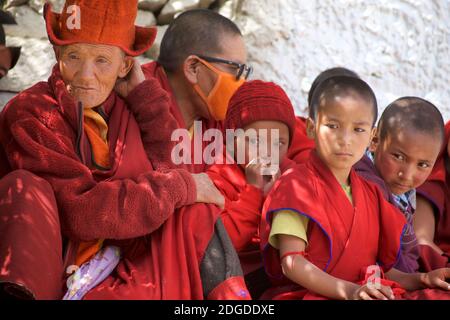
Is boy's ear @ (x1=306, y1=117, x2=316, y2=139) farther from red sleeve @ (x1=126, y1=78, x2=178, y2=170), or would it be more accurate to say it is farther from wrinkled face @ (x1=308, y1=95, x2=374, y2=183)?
red sleeve @ (x1=126, y1=78, x2=178, y2=170)

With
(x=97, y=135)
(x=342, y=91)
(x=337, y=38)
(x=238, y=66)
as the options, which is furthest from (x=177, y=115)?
(x=337, y=38)

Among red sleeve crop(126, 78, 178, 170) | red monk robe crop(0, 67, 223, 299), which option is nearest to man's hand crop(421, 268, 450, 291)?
red monk robe crop(0, 67, 223, 299)

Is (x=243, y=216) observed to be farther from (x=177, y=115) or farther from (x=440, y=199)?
(x=440, y=199)

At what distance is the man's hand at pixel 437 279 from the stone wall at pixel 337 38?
2700 millimetres

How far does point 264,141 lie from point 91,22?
1.04 meters

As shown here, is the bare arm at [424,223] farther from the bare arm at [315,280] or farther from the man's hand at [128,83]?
the man's hand at [128,83]

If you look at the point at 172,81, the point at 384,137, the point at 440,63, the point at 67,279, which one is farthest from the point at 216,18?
the point at 440,63

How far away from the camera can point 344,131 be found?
3.63 metres

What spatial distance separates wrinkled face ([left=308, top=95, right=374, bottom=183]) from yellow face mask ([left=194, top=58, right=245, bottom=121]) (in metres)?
0.83

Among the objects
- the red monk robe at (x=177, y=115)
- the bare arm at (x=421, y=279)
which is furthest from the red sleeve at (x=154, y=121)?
the bare arm at (x=421, y=279)

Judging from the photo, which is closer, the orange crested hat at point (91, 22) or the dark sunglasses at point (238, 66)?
the orange crested hat at point (91, 22)

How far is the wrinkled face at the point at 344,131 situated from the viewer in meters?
3.62

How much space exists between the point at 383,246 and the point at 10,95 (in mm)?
3016

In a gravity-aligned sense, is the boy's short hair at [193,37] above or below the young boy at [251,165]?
above
